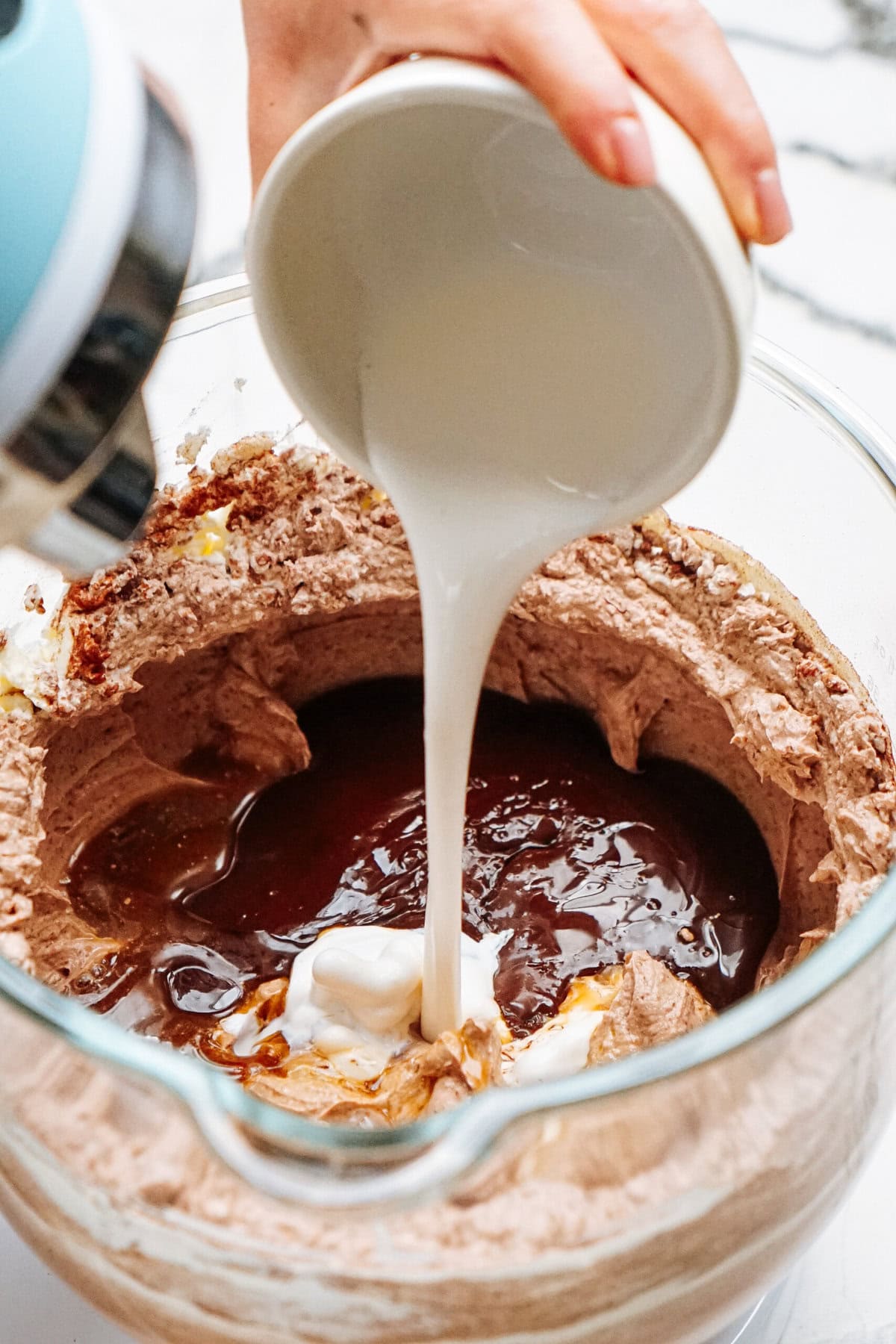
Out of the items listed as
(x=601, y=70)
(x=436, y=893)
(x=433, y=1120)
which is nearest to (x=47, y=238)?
(x=601, y=70)

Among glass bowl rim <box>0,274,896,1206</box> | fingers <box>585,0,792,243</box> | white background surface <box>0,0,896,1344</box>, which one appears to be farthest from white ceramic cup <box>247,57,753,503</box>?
white background surface <box>0,0,896,1344</box>

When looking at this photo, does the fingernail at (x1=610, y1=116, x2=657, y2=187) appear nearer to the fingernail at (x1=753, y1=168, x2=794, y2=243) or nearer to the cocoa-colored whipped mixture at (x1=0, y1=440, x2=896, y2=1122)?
the fingernail at (x1=753, y1=168, x2=794, y2=243)

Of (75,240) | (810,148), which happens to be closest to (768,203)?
(75,240)

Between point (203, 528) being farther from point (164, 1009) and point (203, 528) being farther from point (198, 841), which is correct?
point (164, 1009)

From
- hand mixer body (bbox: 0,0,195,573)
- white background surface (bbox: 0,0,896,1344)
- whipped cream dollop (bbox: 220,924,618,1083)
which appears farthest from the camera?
white background surface (bbox: 0,0,896,1344)

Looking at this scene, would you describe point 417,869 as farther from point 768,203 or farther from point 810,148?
point 810,148
